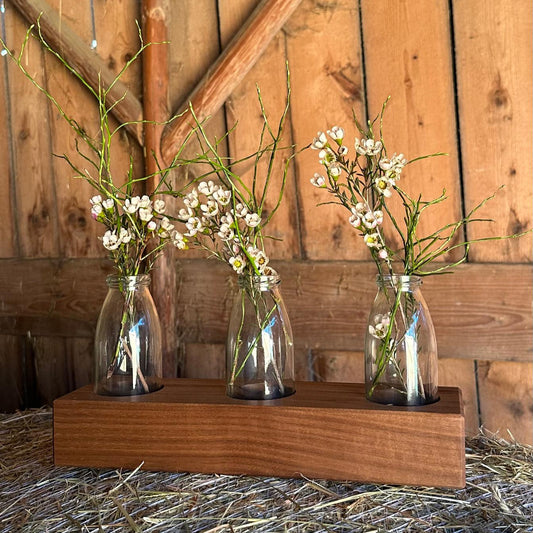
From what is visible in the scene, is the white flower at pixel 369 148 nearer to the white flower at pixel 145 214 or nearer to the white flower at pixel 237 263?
the white flower at pixel 237 263

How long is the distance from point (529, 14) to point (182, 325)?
109 centimetres

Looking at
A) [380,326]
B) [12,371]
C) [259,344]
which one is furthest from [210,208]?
[12,371]

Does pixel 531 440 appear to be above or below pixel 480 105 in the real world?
below

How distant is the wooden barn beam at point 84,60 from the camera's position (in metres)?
1.73

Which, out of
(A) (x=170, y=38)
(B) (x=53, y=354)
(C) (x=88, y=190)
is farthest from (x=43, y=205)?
(A) (x=170, y=38)

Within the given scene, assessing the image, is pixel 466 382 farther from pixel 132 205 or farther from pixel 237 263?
pixel 132 205

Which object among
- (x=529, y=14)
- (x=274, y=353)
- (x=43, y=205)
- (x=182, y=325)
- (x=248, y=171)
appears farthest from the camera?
(x=43, y=205)

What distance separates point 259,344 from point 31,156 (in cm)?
104

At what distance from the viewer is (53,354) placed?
1.96 meters

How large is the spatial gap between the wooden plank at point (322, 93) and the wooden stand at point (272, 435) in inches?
17.7

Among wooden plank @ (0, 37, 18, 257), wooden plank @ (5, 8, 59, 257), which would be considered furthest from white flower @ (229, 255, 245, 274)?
wooden plank @ (0, 37, 18, 257)

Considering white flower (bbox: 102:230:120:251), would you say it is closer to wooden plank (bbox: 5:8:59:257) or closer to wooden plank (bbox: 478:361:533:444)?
wooden plank (bbox: 5:8:59:257)

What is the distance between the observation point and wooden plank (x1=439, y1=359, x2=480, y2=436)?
61.5 inches

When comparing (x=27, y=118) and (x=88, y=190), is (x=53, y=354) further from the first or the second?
(x=27, y=118)
